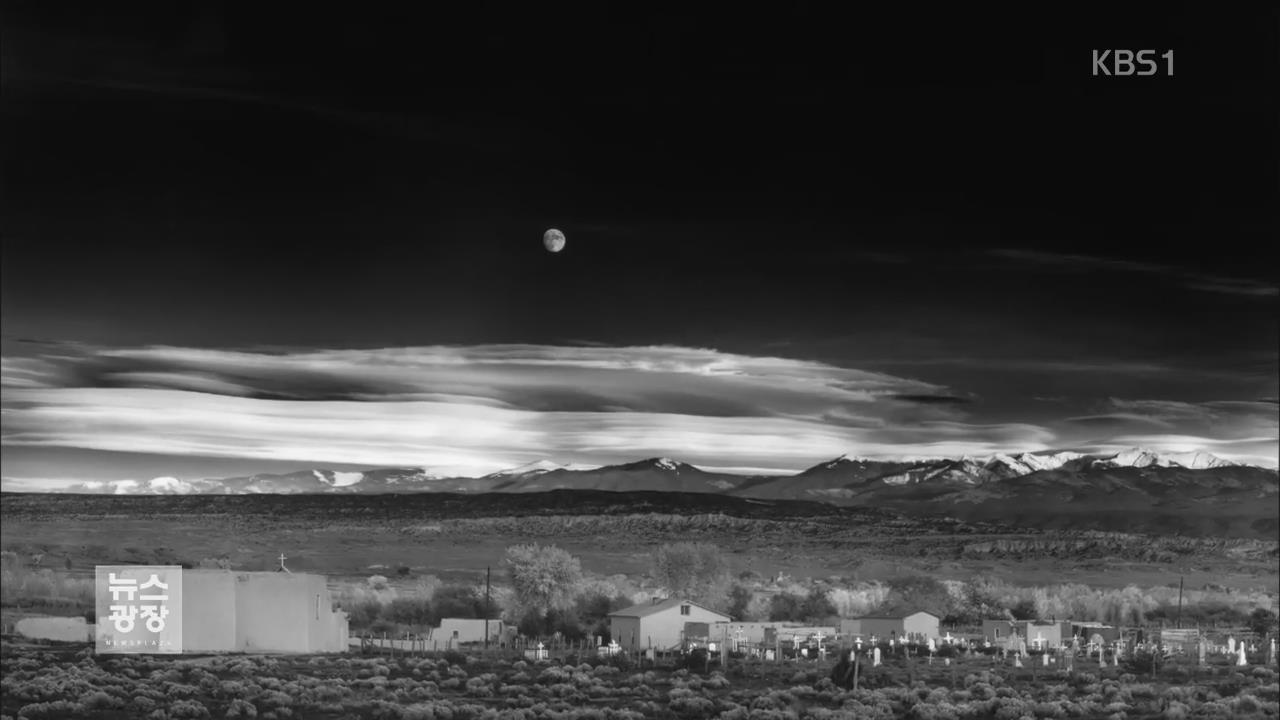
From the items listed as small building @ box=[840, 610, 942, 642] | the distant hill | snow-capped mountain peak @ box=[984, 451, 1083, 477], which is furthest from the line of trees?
snow-capped mountain peak @ box=[984, 451, 1083, 477]

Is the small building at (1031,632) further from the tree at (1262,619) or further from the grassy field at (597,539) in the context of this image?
the tree at (1262,619)

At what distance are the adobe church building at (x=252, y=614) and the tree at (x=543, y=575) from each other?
2.31 meters

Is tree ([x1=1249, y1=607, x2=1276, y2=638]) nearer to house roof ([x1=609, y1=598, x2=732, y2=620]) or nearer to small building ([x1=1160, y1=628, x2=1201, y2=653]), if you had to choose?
small building ([x1=1160, y1=628, x2=1201, y2=653])

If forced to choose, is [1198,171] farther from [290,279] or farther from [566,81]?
[290,279]

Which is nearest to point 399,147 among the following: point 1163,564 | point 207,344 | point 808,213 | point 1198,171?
point 207,344

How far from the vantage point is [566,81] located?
2075cm

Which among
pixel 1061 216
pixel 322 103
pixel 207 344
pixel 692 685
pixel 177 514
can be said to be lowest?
pixel 692 685

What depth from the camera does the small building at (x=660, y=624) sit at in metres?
21.4

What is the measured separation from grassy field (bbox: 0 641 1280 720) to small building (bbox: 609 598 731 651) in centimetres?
37

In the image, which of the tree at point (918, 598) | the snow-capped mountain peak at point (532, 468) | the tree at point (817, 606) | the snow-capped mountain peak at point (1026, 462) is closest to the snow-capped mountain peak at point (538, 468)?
the snow-capped mountain peak at point (532, 468)

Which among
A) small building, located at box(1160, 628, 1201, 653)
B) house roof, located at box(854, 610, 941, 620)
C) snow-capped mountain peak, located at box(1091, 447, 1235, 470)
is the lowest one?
small building, located at box(1160, 628, 1201, 653)

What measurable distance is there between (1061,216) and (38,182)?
41.4 feet

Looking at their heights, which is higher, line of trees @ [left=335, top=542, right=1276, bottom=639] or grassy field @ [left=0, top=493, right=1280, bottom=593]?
grassy field @ [left=0, top=493, right=1280, bottom=593]

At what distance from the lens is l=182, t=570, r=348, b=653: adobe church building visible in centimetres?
2070
